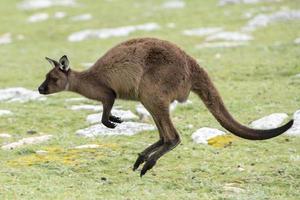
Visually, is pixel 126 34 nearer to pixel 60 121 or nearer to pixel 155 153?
pixel 60 121

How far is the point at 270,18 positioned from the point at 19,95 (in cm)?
1231

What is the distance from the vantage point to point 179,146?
10109mm

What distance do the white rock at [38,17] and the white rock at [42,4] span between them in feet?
7.16

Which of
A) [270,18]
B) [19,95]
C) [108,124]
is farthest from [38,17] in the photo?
[108,124]

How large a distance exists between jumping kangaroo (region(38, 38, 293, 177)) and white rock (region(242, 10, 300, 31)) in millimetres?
15109

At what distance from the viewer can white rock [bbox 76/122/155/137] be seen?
36.1 ft

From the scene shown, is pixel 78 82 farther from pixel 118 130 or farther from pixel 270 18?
pixel 270 18

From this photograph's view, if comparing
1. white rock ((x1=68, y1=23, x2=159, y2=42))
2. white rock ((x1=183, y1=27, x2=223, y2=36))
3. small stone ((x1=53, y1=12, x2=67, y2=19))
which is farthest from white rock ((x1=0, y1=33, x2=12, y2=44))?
white rock ((x1=183, y1=27, x2=223, y2=36))

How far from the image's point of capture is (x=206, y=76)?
8.70m

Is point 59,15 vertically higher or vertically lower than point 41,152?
lower

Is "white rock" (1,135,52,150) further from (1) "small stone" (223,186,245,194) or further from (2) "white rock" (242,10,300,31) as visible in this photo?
(2) "white rock" (242,10,300,31)

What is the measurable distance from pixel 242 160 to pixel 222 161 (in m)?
0.28

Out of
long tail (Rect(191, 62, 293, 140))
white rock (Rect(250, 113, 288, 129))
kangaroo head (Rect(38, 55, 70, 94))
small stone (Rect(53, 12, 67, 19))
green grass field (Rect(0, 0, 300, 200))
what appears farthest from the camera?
small stone (Rect(53, 12, 67, 19))

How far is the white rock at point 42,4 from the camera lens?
104ft
